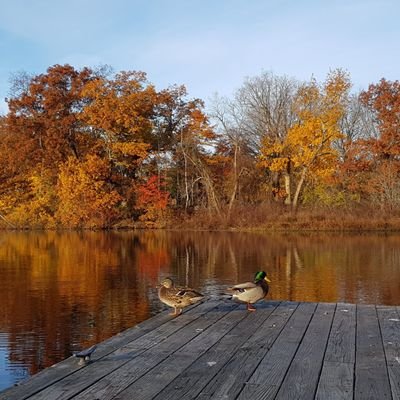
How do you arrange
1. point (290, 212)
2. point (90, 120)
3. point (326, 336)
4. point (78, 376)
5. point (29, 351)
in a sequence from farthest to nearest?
point (90, 120)
point (290, 212)
point (29, 351)
point (326, 336)
point (78, 376)

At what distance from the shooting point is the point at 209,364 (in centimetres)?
429

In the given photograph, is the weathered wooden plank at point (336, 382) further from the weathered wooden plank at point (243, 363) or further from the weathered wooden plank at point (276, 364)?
the weathered wooden plank at point (243, 363)

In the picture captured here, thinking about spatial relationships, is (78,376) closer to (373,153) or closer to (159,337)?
(159,337)

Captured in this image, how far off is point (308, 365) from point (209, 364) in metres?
0.77

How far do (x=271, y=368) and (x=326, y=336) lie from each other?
50.4 inches

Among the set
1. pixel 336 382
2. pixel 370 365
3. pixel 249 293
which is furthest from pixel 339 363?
pixel 249 293

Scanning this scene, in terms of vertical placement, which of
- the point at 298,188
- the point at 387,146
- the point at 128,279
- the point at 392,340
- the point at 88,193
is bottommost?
the point at 128,279

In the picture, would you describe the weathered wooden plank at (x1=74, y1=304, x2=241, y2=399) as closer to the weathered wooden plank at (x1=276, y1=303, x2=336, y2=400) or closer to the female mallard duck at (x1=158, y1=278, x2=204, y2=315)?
the female mallard duck at (x1=158, y1=278, x2=204, y2=315)

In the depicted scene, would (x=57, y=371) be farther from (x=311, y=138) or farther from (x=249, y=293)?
(x=311, y=138)

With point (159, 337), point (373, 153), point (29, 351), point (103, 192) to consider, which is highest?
point (373, 153)

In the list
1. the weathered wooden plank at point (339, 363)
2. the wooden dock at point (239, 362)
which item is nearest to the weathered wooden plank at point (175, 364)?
the wooden dock at point (239, 362)

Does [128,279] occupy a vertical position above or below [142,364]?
below

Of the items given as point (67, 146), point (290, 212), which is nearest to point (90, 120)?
point (67, 146)

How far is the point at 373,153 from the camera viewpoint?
131 feet
